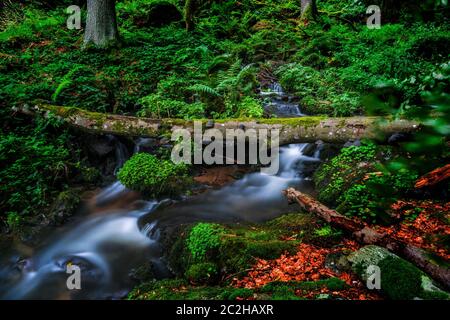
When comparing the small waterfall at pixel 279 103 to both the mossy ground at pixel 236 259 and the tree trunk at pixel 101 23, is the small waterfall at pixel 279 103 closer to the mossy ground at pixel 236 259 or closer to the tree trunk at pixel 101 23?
the mossy ground at pixel 236 259

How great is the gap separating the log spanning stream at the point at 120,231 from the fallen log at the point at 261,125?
3.21 feet

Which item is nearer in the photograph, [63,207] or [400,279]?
[400,279]

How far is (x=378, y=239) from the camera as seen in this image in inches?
153

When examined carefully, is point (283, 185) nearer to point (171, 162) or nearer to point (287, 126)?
point (287, 126)

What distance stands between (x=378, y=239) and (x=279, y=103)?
627 centimetres

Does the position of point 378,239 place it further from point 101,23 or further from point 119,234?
point 101,23

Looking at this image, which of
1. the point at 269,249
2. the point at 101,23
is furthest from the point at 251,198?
the point at 101,23

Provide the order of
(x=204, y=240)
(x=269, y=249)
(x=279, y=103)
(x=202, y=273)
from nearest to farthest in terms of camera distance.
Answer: (x=202, y=273), (x=269, y=249), (x=204, y=240), (x=279, y=103)

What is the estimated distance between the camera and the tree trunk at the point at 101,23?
10633 mm

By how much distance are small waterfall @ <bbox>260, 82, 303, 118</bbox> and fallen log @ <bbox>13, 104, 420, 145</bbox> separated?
259cm

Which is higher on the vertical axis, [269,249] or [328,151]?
[328,151]

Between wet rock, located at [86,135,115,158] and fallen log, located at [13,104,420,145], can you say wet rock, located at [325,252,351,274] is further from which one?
wet rock, located at [86,135,115,158]
